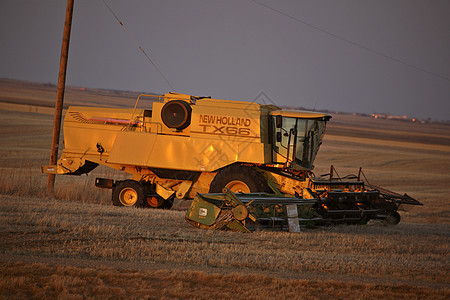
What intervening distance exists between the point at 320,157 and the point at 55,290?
36783 mm

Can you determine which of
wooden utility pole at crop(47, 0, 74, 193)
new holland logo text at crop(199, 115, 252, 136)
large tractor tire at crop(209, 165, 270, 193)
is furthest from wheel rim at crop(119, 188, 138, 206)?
wooden utility pole at crop(47, 0, 74, 193)

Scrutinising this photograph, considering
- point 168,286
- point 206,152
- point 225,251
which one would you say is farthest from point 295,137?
point 168,286

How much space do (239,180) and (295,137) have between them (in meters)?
1.85

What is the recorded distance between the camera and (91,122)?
604 inches

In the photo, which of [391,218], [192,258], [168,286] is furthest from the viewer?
[391,218]

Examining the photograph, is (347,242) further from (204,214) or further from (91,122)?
(91,122)

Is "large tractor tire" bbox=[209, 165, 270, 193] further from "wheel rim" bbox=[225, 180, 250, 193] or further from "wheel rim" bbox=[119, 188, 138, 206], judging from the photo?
"wheel rim" bbox=[119, 188, 138, 206]

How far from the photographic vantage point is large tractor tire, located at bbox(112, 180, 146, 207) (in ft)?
48.1

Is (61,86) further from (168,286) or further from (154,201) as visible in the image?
(168,286)

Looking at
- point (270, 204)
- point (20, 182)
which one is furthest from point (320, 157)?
point (270, 204)

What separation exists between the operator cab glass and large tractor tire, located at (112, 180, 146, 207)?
343cm

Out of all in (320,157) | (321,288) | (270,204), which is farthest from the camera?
(320,157)

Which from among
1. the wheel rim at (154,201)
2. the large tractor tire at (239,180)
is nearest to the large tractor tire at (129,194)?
the wheel rim at (154,201)

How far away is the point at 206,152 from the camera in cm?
1409
